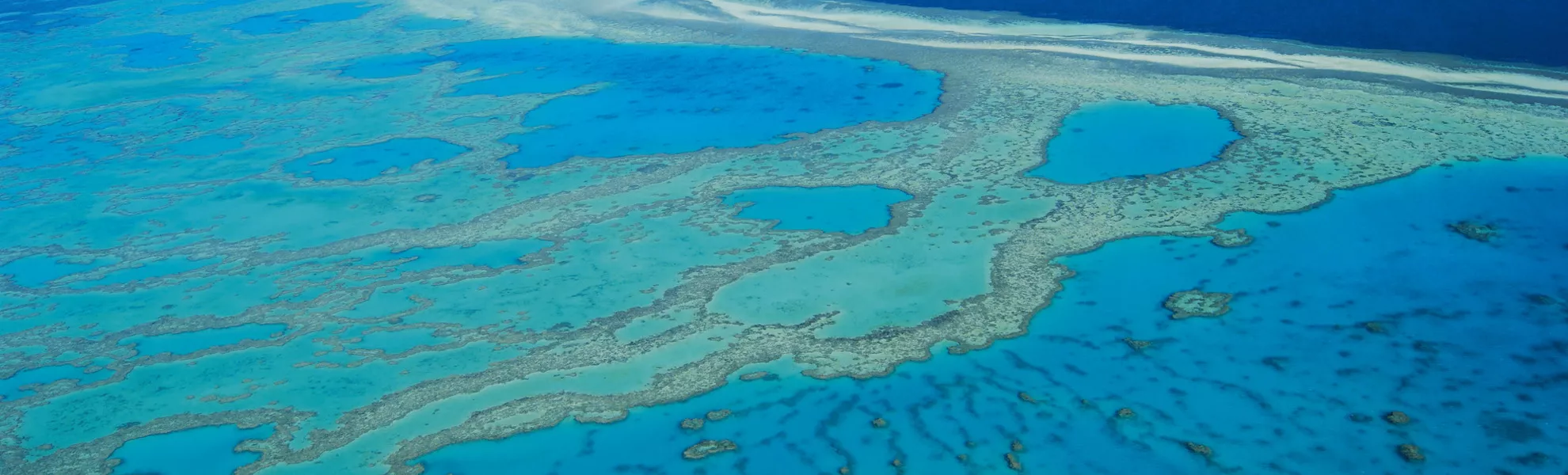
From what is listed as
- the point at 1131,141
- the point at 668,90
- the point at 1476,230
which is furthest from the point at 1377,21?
the point at 668,90

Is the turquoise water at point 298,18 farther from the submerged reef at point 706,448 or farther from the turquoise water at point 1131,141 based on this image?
the submerged reef at point 706,448

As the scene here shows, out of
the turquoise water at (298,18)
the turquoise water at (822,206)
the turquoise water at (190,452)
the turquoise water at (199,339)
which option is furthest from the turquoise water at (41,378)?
the turquoise water at (298,18)

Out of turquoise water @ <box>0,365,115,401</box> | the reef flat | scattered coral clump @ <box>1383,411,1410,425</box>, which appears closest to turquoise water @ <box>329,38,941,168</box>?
the reef flat

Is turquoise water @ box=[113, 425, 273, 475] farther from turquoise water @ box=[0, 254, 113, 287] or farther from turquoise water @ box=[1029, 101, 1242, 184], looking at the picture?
turquoise water @ box=[1029, 101, 1242, 184]

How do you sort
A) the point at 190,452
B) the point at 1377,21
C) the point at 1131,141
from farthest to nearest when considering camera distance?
the point at 1377,21
the point at 1131,141
the point at 190,452

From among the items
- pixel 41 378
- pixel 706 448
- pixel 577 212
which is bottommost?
pixel 41 378

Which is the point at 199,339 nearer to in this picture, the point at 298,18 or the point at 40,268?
the point at 40,268

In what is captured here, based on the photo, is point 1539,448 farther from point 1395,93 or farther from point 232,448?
point 232,448
